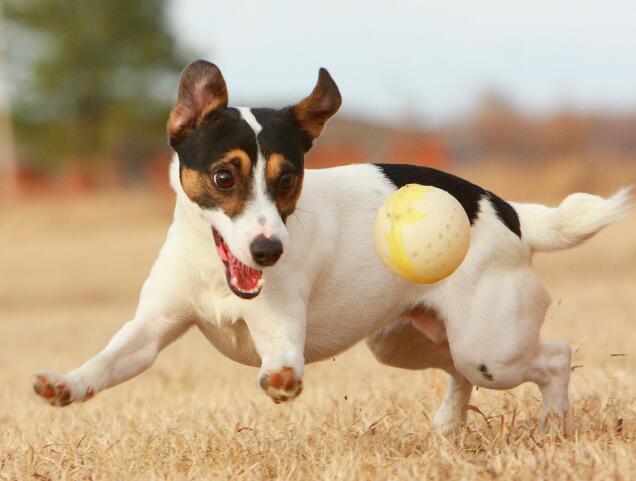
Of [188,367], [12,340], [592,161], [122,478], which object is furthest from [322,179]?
[592,161]

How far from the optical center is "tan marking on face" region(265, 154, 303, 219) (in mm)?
3941

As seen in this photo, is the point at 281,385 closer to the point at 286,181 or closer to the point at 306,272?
the point at 306,272

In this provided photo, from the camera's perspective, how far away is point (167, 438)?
441 centimetres

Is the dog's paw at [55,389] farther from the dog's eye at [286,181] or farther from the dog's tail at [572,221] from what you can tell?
the dog's tail at [572,221]

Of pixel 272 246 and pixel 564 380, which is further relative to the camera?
pixel 564 380

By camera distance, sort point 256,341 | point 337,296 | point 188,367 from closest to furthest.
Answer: point 256,341 → point 337,296 → point 188,367

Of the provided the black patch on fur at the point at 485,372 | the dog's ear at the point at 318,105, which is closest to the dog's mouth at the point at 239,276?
the dog's ear at the point at 318,105

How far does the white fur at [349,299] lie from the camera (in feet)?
13.3

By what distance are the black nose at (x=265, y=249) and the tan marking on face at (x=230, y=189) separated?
21cm

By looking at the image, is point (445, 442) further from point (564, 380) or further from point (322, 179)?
point (322, 179)

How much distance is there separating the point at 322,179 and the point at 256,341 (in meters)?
0.91

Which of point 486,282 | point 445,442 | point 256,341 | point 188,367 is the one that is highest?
point 486,282

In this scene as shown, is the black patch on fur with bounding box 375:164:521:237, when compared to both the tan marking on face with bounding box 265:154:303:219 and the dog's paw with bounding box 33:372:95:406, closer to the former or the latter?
the tan marking on face with bounding box 265:154:303:219

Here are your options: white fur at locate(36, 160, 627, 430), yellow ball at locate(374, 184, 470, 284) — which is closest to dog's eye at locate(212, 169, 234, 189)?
white fur at locate(36, 160, 627, 430)
